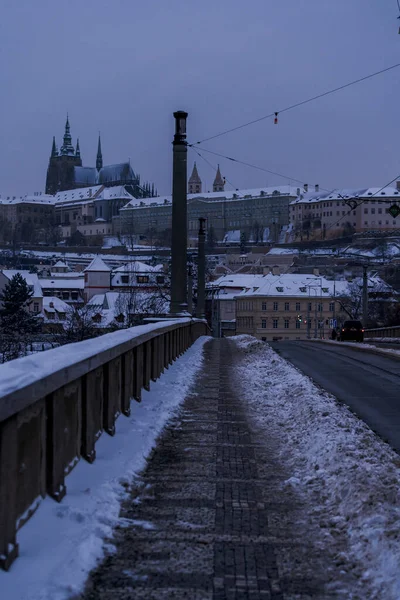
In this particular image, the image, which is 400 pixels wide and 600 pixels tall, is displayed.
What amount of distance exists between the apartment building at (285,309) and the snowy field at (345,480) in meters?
111

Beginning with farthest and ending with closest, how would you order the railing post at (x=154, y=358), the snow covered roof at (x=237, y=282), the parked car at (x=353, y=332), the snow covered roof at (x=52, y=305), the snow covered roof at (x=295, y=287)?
the snow covered roof at (x=237, y=282) < the snow covered roof at (x=295, y=287) < the snow covered roof at (x=52, y=305) < the parked car at (x=353, y=332) < the railing post at (x=154, y=358)

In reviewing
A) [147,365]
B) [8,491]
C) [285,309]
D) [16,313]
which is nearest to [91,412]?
[8,491]

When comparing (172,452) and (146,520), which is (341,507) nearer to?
(146,520)

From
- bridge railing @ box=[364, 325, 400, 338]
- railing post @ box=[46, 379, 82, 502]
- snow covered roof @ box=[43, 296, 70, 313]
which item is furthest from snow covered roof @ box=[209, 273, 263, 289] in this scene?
railing post @ box=[46, 379, 82, 502]

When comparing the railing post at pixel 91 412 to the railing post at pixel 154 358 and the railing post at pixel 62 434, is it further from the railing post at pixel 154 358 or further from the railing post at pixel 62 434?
the railing post at pixel 154 358

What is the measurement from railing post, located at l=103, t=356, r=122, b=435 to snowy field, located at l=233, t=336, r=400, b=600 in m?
1.81

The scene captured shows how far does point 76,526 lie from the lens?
5.65 metres

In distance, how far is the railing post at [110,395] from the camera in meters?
A: 8.75

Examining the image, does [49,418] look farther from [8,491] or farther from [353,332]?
[353,332]

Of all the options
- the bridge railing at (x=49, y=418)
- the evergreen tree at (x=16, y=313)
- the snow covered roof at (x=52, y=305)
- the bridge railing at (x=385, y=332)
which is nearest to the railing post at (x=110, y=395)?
the bridge railing at (x=49, y=418)

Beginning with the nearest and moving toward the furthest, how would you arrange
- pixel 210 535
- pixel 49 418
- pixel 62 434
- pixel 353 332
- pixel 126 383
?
1. pixel 210 535
2. pixel 49 418
3. pixel 62 434
4. pixel 126 383
5. pixel 353 332

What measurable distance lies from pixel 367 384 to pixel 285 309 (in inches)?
4335

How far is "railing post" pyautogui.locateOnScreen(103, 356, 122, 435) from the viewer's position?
8750mm

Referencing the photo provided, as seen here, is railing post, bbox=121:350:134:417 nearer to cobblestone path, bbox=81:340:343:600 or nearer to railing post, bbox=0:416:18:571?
cobblestone path, bbox=81:340:343:600
